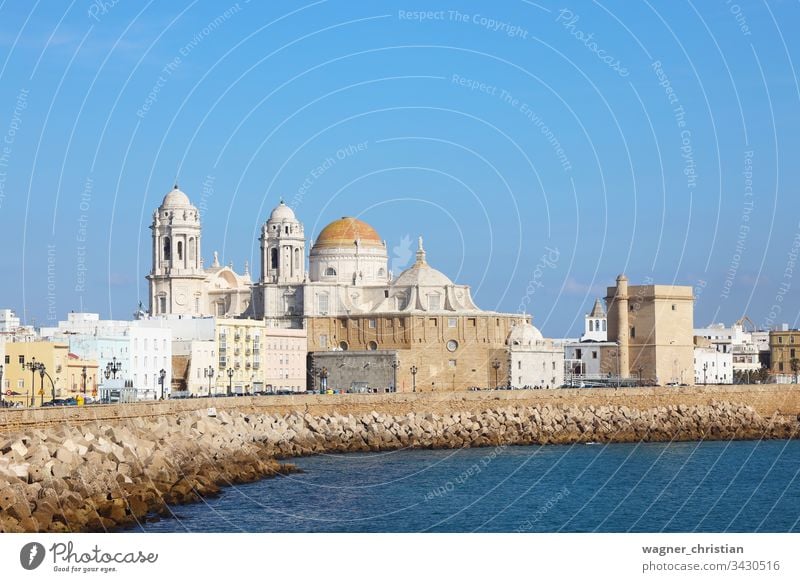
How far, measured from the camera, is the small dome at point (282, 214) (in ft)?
326

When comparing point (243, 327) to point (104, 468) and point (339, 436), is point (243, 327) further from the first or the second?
point (104, 468)

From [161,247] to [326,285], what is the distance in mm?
9807

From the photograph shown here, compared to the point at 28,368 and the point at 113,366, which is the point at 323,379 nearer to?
the point at 113,366

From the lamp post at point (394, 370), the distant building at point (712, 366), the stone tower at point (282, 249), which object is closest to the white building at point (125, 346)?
the lamp post at point (394, 370)

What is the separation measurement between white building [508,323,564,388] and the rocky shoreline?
16.0 metres

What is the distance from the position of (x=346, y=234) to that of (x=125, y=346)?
26445mm

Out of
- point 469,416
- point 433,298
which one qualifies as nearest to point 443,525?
point 469,416

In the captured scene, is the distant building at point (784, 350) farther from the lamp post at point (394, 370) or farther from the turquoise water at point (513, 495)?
the turquoise water at point (513, 495)

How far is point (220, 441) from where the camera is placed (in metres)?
52.0

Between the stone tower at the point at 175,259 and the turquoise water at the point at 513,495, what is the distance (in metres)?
33.6
